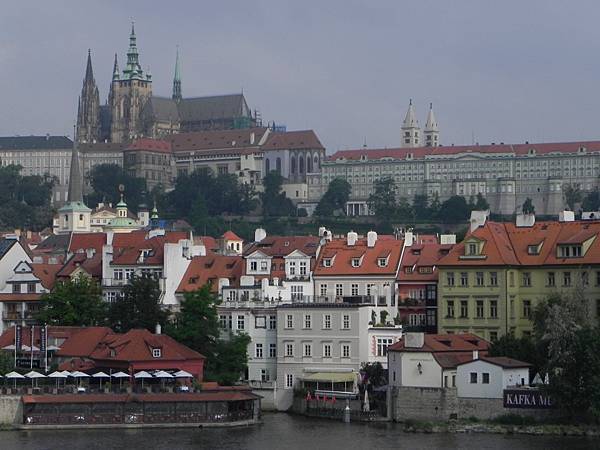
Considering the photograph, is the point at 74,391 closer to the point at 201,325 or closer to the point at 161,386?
the point at 161,386

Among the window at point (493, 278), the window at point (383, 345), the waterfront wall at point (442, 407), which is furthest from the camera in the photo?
the window at point (493, 278)

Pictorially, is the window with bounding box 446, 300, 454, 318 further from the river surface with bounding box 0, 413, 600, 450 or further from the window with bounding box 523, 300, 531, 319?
the river surface with bounding box 0, 413, 600, 450

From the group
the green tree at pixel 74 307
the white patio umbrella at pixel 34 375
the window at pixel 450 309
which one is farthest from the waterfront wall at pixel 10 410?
the window at pixel 450 309

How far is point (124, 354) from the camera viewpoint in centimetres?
6862

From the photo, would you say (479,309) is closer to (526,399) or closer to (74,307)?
(526,399)

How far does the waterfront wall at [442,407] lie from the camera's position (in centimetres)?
6319

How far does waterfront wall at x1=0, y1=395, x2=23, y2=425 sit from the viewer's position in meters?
64.4

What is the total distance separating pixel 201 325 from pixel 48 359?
650 centimetres

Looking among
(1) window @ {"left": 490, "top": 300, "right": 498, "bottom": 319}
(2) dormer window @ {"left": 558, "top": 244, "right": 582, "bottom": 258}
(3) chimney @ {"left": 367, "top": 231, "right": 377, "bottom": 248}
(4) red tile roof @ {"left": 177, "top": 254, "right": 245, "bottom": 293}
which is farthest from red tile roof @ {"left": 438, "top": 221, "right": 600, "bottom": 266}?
(4) red tile roof @ {"left": 177, "top": 254, "right": 245, "bottom": 293}

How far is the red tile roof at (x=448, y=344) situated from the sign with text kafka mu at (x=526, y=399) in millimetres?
3832

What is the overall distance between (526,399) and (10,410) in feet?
61.4

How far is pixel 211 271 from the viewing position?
264ft

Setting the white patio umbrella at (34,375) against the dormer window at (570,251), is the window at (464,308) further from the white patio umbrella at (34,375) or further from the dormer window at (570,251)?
the white patio umbrella at (34,375)

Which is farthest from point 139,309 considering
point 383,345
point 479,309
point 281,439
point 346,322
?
point 281,439
